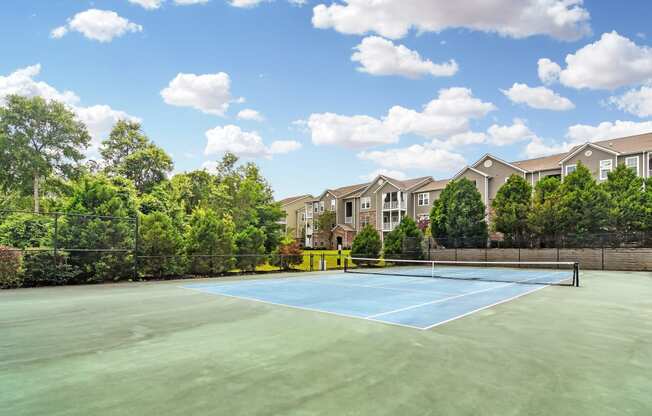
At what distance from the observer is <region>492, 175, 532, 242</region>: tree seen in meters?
29.0

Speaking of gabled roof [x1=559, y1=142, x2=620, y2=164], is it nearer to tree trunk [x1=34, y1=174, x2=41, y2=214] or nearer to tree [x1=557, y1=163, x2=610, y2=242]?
tree [x1=557, y1=163, x2=610, y2=242]

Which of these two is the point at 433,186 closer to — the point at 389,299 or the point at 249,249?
the point at 249,249

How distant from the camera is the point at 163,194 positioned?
29672 millimetres

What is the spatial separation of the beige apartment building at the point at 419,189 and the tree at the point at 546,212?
555 centimetres

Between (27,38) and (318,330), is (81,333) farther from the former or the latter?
(27,38)

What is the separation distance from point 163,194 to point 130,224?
14740mm

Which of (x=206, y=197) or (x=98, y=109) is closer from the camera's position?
(x=98, y=109)

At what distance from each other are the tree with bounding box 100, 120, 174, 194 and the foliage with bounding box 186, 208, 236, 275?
21.0m

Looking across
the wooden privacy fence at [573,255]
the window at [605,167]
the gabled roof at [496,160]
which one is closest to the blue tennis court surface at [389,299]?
the wooden privacy fence at [573,255]

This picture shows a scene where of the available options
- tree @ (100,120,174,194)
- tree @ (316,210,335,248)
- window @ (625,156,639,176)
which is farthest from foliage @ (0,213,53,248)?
tree @ (316,210,335,248)

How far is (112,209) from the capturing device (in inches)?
616

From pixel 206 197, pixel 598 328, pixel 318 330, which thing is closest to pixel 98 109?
pixel 206 197

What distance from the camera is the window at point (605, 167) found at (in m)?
31.4

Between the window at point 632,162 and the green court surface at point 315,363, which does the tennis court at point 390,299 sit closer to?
the green court surface at point 315,363
